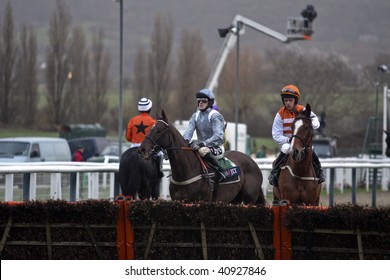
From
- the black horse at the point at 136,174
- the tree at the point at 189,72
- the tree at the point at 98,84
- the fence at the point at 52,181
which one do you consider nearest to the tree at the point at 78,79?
the tree at the point at 98,84

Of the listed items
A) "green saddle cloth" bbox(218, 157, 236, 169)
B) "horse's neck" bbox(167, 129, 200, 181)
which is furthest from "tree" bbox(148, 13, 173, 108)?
"horse's neck" bbox(167, 129, 200, 181)

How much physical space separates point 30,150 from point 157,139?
14.9 meters

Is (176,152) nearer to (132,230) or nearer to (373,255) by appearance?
(132,230)

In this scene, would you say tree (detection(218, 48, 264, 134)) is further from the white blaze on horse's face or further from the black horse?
the white blaze on horse's face

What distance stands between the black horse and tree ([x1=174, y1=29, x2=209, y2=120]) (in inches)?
1811

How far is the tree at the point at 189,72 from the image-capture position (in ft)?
201

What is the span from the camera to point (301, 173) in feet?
37.6

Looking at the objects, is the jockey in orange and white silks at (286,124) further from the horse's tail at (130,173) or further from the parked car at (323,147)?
the parked car at (323,147)

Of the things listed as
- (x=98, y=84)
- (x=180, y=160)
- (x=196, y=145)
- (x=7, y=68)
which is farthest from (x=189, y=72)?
(x=180, y=160)

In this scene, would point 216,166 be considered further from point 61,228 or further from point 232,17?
point 232,17

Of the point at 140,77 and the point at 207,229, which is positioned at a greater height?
the point at 140,77

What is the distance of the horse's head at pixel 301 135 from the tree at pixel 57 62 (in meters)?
46.1

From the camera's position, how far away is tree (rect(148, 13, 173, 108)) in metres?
60.3

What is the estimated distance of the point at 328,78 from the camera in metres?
58.8
